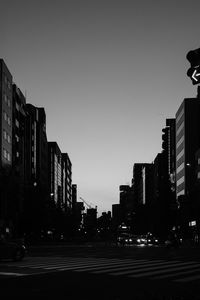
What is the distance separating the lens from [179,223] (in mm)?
112312

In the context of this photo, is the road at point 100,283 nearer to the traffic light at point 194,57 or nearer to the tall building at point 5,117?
the traffic light at point 194,57

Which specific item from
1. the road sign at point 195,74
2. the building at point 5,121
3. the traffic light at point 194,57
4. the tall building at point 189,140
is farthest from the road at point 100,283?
the tall building at point 189,140

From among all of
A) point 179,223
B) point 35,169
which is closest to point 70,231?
point 35,169

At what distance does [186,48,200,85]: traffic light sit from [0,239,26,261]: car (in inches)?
748

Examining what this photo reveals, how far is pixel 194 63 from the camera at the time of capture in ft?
29.0

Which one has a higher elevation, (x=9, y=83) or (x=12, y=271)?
(x=9, y=83)

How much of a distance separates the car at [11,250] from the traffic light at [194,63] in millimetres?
18998

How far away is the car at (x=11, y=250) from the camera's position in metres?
26.0

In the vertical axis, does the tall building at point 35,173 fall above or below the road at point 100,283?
above

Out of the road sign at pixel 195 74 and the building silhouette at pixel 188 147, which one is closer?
the road sign at pixel 195 74

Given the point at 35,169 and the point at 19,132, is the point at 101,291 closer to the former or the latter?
the point at 19,132

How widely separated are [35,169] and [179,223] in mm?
58809

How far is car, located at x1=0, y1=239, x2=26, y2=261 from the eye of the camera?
85.2 feet

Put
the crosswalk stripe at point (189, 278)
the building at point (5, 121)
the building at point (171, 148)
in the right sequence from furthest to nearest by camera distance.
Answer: the building at point (171, 148) → the building at point (5, 121) → the crosswalk stripe at point (189, 278)
